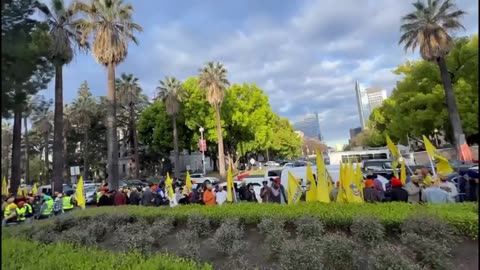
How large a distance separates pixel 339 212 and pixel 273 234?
1591mm

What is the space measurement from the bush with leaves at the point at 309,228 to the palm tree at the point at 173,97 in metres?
39.4

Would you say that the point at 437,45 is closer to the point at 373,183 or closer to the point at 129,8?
the point at 373,183

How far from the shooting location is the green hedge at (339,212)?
739cm

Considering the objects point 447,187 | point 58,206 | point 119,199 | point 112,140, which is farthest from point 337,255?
point 112,140

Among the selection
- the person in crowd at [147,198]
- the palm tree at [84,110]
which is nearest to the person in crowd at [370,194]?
the person in crowd at [147,198]

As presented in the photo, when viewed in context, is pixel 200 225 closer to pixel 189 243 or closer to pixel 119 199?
pixel 189 243

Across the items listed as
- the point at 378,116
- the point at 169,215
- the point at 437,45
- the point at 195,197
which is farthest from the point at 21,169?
the point at 378,116

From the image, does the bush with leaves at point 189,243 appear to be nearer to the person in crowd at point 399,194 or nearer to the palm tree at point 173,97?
the person in crowd at point 399,194

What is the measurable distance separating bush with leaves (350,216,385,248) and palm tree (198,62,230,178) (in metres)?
36.5

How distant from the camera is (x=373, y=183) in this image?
12977 millimetres

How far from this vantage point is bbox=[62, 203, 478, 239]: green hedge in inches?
291

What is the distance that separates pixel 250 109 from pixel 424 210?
4534 centimetres

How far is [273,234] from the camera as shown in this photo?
8711mm

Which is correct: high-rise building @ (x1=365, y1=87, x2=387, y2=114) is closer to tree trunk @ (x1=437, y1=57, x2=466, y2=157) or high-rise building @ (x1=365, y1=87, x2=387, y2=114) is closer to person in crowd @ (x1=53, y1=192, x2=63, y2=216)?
tree trunk @ (x1=437, y1=57, x2=466, y2=157)
